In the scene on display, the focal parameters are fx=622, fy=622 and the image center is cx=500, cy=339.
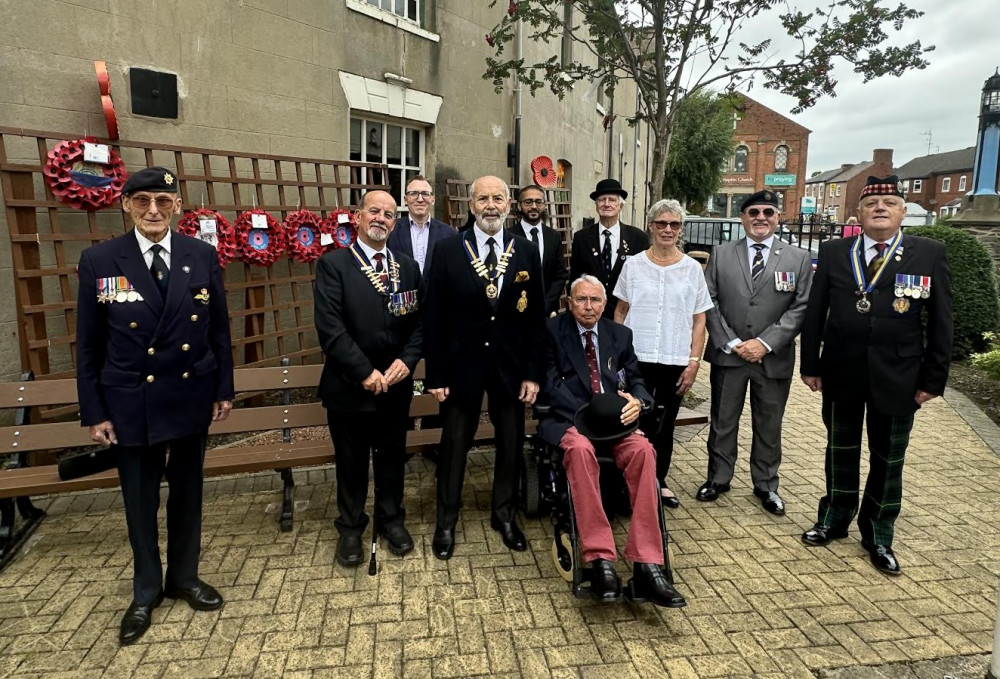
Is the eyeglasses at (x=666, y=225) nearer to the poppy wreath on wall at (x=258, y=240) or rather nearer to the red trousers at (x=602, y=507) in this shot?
the red trousers at (x=602, y=507)

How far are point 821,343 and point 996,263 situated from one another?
898cm

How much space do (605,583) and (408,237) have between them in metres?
3.09

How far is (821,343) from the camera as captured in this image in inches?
153

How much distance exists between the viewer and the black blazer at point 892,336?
341 centimetres

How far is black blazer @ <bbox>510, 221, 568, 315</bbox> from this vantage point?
491 centimetres

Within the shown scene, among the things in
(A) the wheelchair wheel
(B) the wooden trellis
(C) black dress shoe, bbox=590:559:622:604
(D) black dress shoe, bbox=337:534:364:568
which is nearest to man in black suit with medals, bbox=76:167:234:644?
(D) black dress shoe, bbox=337:534:364:568

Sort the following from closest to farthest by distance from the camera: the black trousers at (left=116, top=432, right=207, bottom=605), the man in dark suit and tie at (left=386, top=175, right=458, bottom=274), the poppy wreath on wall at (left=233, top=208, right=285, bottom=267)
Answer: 1. the black trousers at (left=116, top=432, right=207, bottom=605)
2. the man in dark suit and tie at (left=386, top=175, right=458, bottom=274)
3. the poppy wreath on wall at (left=233, top=208, right=285, bottom=267)

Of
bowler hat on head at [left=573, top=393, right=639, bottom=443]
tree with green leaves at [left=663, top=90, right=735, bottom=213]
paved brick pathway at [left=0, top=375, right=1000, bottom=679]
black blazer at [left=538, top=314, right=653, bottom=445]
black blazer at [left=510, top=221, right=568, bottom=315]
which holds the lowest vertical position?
paved brick pathway at [left=0, top=375, right=1000, bottom=679]

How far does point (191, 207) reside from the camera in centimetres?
575

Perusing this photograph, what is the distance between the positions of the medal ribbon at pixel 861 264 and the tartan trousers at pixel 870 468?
669 millimetres

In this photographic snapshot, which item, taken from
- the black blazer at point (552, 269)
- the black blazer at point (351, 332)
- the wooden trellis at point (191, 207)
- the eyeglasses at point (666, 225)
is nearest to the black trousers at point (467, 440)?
the black blazer at point (351, 332)

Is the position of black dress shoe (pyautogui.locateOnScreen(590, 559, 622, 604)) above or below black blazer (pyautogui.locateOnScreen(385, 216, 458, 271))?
below

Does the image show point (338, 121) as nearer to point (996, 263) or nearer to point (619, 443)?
point (619, 443)

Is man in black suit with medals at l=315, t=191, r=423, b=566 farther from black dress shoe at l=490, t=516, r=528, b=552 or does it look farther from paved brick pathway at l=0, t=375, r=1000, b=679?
black dress shoe at l=490, t=516, r=528, b=552
